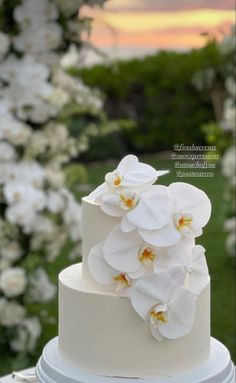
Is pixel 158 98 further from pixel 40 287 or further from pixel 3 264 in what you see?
A: pixel 3 264

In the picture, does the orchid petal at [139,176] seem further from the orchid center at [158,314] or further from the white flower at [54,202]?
the white flower at [54,202]

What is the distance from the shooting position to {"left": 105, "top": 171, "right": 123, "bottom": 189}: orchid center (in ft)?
6.09

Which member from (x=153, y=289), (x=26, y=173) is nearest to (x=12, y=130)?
(x=26, y=173)

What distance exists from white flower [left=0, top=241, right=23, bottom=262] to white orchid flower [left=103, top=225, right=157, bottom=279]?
6.29ft

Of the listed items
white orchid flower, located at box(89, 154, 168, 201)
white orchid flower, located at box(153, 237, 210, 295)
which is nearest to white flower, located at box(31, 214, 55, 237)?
white orchid flower, located at box(89, 154, 168, 201)

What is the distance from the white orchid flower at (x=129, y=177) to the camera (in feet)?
5.99

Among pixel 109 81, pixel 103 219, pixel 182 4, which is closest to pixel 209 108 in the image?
pixel 109 81

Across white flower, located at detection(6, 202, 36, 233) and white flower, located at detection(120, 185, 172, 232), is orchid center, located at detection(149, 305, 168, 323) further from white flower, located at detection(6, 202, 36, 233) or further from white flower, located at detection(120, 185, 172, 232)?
white flower, located at detection(6, 202, 36, 233)

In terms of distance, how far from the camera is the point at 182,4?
417cm

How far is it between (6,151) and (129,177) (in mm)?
1782

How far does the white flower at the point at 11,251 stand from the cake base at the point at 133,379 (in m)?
1.66

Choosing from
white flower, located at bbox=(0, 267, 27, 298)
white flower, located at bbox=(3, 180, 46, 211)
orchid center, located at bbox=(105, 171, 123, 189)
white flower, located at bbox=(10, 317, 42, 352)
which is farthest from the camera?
white flower, located at bbox=(10, 317, 42, 352)

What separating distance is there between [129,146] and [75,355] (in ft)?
39.3

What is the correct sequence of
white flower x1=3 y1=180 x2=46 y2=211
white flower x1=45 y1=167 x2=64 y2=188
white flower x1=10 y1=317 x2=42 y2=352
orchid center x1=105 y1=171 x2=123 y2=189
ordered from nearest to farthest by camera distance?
orchid center x1=105 y1=171 x2=123 y2=189
white flower x1=3 y1=180 x2=46 y2=211
white flower x1=45 y1=167 x2=64 y2=188
white flower x1=10 y1=317 x2=42 y2=352
